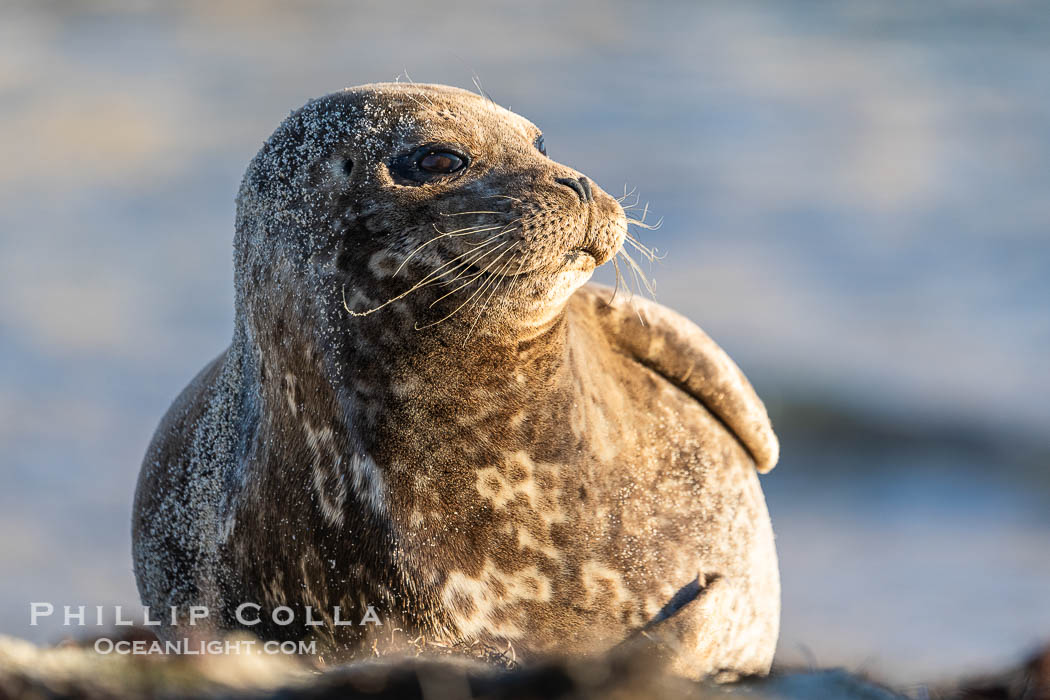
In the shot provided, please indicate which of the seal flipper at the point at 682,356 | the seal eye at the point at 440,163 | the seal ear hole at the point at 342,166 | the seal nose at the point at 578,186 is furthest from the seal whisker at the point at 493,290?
the seal flipper at the point at 682,356

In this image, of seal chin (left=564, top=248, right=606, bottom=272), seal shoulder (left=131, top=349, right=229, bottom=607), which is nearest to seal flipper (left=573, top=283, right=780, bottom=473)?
seal chin (left=564, top=248, right=606, bottom=272)

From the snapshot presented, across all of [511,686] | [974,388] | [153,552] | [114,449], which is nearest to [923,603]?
[974,388]

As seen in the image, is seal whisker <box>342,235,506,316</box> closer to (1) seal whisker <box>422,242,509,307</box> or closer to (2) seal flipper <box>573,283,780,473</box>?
(1) seal whisker <box>422,242,509,307</box>

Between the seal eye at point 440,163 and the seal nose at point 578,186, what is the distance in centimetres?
39

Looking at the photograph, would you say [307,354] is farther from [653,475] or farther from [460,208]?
[653,475]

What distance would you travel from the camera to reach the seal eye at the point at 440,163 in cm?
504

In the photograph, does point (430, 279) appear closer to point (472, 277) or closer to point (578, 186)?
point (472, 277)

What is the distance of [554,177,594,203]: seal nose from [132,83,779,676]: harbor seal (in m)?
0.01

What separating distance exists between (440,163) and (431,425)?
980mm

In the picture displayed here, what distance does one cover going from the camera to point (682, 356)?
20.3ft

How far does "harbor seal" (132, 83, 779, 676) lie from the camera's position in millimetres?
4898

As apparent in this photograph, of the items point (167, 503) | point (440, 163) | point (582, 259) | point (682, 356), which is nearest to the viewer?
point (582, 259)

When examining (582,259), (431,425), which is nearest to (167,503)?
(431,425)

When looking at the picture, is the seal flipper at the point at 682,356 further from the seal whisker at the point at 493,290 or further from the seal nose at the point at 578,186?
the seal whisker at the point at 493,290
